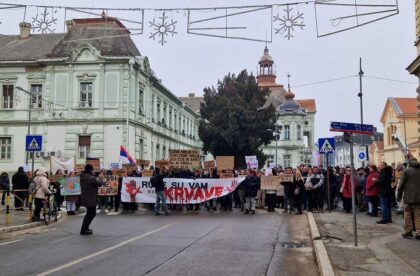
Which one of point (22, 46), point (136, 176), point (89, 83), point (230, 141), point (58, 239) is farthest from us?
point (230, 141)

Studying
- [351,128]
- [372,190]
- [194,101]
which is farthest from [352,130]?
[194,101]

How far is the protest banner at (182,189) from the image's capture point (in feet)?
68.3

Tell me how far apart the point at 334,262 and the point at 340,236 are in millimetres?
3606

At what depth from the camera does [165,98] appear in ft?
171

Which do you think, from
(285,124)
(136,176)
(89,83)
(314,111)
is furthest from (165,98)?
(314,111)

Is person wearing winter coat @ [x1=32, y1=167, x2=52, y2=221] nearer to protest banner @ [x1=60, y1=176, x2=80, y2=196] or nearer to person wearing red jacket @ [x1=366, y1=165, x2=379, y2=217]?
protest banner @ [x1=60, y1=176, x2=80, y2=196]

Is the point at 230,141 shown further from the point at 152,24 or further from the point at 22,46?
the point at 152,24

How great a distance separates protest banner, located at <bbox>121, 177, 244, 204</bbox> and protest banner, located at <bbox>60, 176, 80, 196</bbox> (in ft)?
6.31

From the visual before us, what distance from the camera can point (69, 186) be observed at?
19.9m

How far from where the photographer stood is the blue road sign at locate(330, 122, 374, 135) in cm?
1063

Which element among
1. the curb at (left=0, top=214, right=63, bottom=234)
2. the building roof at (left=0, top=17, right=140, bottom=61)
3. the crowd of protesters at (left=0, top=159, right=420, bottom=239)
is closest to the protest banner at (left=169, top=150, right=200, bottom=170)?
the crowd of protesters at (left=0, top=159, right=420, bottom=239)

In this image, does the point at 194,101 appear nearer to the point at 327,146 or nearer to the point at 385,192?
the point at 327,146

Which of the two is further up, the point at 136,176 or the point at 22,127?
the point at 22,127

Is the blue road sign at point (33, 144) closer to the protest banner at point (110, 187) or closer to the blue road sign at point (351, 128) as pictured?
the protest banner at point (110, 187)
